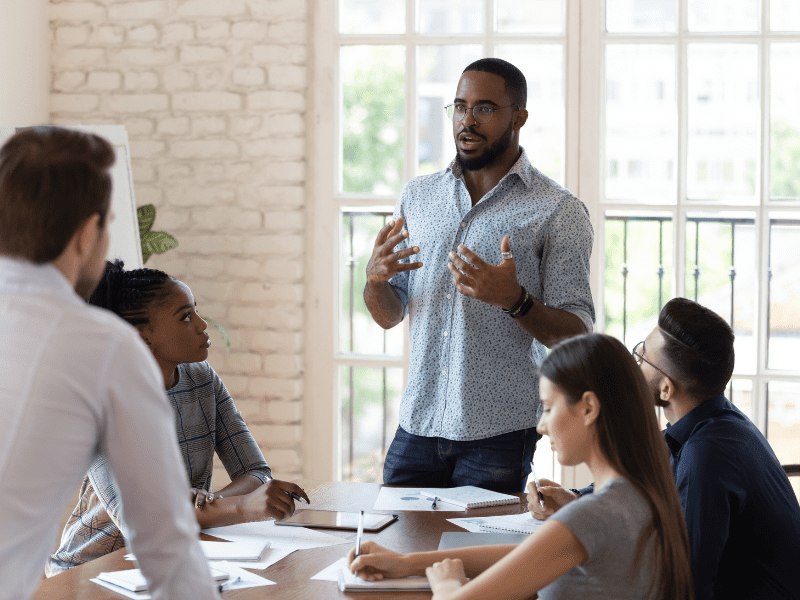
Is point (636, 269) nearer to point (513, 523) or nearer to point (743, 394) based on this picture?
point (743, 394)

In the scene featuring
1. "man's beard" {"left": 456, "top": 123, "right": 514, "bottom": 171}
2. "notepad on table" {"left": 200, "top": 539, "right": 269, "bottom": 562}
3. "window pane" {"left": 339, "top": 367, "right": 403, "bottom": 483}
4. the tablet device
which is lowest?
"window pane" {"left": 339, "top": 367, "right": 403, "bottom": 483}

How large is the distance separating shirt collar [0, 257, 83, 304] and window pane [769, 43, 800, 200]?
2945 mm

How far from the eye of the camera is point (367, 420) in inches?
143

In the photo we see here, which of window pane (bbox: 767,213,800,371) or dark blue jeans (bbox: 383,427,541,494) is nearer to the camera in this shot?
dark blue jeans (bbox: 383,427,541,494)

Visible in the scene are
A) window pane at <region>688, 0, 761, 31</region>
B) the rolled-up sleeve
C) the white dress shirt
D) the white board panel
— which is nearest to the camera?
the white dress shirt

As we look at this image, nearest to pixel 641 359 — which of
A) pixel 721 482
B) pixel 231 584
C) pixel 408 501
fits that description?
pixel 721 482

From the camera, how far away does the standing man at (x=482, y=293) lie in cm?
201

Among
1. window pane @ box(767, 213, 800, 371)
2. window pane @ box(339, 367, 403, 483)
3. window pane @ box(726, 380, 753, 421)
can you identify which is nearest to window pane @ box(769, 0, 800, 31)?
window pane @ box(767, 213, 800, 371)

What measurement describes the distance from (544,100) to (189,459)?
2072 millimetres

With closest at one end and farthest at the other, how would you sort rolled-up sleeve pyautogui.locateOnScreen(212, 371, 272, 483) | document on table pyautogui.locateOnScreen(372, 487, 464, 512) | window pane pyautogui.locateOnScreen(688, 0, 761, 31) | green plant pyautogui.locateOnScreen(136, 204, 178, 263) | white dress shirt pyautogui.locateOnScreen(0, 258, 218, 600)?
white dress shirt pyautogui.locateOnScreen(0, 258, 218, 600) → document on table pyautogui.locateOnScreen(372, 487, 464, 512) → rolled-up sleeve pyautogui.locateOnScreen(212, 371, 272, 483) → green plant pyautogui.locateOnScreen(136, 204, 178, 263) → window pane pyautogui.locateOnScreen(688, 0, 761, 31)

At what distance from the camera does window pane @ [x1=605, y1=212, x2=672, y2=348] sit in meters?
3.34

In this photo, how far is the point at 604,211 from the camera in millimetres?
3268

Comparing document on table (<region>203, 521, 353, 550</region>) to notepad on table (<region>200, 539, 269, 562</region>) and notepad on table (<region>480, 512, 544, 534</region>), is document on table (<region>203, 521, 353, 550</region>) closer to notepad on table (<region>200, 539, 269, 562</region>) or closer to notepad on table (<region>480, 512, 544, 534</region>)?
notepad on table (<region>200, 539, 269, 562</region>)

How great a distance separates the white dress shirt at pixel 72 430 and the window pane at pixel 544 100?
8.53ft
